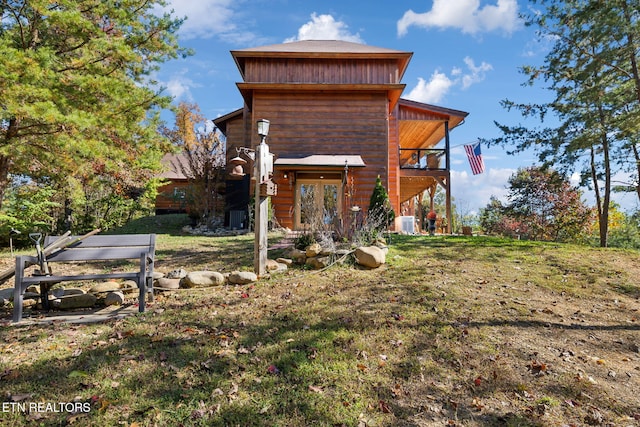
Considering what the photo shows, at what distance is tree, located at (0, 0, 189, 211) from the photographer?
6.71 meters

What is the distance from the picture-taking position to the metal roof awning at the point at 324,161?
12.7 metres

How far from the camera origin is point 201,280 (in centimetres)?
604

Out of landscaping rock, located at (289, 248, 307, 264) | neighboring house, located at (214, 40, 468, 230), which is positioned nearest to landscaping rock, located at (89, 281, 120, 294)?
landscaping rock, located at (289, 248, 307, 264)

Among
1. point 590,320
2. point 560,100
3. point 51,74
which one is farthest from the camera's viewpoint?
point 560,100

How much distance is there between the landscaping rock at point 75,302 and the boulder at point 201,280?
1.35 meters

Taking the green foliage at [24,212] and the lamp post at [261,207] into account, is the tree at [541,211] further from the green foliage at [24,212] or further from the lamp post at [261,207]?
the green foliage at [24,212]

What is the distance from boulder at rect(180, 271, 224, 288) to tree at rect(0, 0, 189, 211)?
4004 mm

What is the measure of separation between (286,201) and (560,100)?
10977mm

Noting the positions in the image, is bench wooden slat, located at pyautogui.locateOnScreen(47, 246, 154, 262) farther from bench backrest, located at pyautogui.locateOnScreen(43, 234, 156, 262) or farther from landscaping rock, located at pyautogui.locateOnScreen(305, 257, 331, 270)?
landscaping rock, located at pyautogui.locateOnScreen(305, 257, 331, 270)

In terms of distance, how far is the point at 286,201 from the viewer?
1379cm

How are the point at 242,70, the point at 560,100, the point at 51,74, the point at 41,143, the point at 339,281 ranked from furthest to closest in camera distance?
the point at 242,70 → the point at 560,100 → the point at 41,143 → the point at 51,74 → the point at 339,281

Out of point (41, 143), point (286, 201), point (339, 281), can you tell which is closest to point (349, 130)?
point (286, 201)

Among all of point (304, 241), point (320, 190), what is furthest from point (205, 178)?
point (304, 241)

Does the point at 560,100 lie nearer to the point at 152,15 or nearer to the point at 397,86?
the point at 397,86
